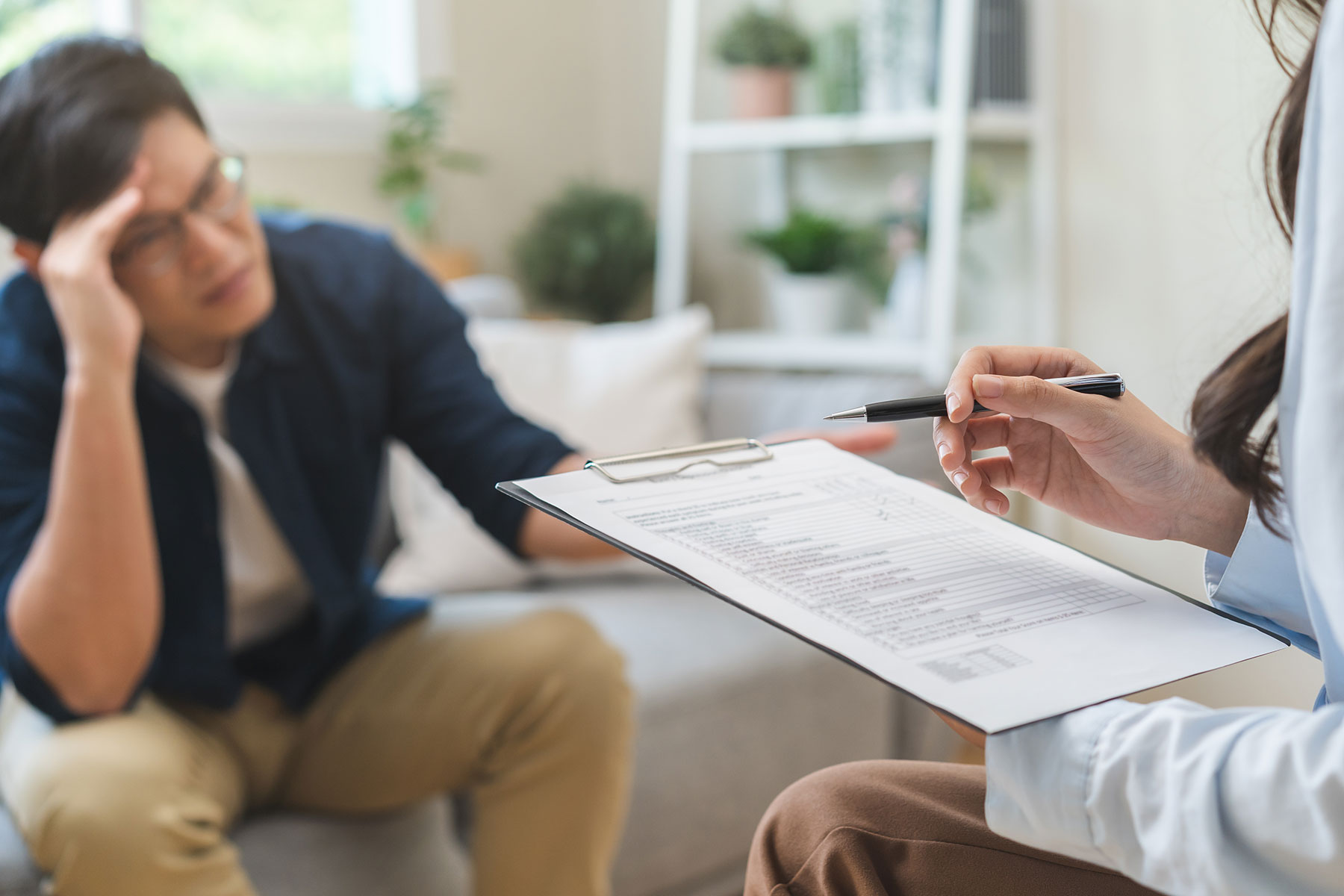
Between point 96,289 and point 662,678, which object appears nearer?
point 96,289

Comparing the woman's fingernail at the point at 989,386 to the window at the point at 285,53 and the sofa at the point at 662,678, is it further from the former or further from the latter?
the window at the point at 285,53

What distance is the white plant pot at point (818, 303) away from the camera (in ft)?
7.35

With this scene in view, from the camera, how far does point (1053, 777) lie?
0.45 meters

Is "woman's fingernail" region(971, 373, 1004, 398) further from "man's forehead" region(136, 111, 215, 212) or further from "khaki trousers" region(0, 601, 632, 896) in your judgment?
"man's forehead" region(136, 111, 215, 212)

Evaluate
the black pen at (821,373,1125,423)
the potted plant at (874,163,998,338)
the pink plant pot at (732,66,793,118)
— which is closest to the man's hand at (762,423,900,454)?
the black pen at (821,373,1125,423)

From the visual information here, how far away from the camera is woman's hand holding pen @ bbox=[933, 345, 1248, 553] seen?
54cm

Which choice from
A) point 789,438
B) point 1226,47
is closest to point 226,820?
point 789,438

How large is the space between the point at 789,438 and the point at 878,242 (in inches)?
59.3

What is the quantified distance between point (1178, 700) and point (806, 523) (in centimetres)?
19

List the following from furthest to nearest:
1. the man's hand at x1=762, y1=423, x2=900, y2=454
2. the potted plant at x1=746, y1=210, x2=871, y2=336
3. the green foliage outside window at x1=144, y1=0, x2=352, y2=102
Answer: the green foliage outside window at x1=144, y1=0, x2=352, y2=102 → the potted plant at x1=746, y1=210, x2=871, y2=336 → the man's hand at x1=762, y1=423, x2=900, y2=454

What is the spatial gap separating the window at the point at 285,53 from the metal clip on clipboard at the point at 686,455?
2023 millimetres

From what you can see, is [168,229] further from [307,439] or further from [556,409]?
[556,409]

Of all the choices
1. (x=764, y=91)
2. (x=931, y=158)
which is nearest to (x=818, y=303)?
(x=931, y=158)

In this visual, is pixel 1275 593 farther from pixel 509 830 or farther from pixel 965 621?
pixel 509 830
